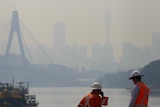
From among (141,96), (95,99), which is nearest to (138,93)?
(141,96)

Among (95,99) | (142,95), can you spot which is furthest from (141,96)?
(95,99)

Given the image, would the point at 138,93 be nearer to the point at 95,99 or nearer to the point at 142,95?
the point at 142,95

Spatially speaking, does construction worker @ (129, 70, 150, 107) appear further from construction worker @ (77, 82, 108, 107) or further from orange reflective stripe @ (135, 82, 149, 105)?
construction worker @ (77, 82, 108, 107)

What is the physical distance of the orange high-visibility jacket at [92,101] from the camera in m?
6.14

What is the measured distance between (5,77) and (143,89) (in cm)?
14712

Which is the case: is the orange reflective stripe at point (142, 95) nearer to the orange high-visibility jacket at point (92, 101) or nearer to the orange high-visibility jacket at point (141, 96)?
the orange high-visibility jacket at point (141, 96)

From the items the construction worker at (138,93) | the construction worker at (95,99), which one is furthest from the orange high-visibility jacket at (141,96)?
the construction worker at (95,99)

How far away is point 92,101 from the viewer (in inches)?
242

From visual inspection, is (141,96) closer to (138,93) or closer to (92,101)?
(138,93)

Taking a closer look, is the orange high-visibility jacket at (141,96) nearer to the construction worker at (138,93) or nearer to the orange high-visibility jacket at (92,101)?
the construction worker at (138,93)

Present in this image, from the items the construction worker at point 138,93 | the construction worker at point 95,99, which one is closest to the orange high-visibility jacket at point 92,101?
the construction worker at point 95,99

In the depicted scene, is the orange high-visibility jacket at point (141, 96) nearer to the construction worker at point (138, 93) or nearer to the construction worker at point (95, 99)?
the construction worker at point (138, 93)

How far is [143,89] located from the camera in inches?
242

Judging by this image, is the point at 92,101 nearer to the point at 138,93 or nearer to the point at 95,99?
the point at 95,99
